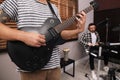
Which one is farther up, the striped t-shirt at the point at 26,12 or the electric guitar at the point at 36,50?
the striped t-shirt at the point at 26,12

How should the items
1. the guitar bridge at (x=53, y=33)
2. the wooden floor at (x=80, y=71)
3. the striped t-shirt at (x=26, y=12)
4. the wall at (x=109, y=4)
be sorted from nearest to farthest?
the striped t-shirt at (x=26, y=12) < the guitar bridge at (x=53, y=33) < the wooden floor at (x=80, y=71) < the wall at (x=109, y=4)

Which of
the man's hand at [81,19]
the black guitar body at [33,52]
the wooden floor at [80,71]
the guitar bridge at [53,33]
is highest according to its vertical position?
the man's hand at [81,19]

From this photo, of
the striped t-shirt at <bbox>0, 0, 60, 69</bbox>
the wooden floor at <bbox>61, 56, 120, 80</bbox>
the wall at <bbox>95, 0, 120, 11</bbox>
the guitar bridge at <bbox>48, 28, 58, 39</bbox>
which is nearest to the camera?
the striped t-shirt at <bbox>0, 0, 60, 69</bbox>

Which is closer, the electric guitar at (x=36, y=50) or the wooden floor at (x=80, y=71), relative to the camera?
the electric guitar at (x=36, y=50)

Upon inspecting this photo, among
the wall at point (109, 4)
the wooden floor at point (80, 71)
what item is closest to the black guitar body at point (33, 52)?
the wooden floor at point (80, 71)

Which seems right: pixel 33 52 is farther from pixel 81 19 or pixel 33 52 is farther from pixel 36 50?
pixel 81 19

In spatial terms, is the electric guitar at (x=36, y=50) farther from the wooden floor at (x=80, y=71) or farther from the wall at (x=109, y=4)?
the wall at (x=109, y=4)

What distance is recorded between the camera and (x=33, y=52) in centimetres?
Result: 88

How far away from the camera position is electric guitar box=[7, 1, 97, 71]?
2.78 feet

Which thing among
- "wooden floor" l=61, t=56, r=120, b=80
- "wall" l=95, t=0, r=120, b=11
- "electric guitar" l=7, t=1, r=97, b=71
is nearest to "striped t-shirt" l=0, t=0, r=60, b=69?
"electric guitar" l=7, t=1, r=97, b=71

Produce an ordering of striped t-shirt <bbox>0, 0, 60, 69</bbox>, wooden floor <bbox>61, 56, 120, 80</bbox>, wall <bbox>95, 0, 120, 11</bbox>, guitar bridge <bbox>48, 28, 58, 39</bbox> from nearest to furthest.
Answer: striped t-shirt <bbox>0, 0, 60, 69</bbox>, guitar bridge <bbox>48, 28, 58, 39</bbox>, wooden floor <bbox>61, 56, 120, 80</bbox>, wall <bbox>95, 0, 120, 11</bbox>

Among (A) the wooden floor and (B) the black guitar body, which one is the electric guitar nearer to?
(B) the black guitar body

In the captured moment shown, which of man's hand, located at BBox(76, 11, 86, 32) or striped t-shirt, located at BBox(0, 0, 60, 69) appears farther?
man's hand, located at BBox(76, 11, 86, 32)

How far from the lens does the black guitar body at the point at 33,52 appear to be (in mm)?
848
